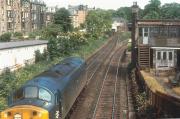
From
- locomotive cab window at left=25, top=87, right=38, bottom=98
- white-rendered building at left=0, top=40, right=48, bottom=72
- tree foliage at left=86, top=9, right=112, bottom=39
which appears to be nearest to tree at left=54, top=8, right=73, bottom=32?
tree foliage at left=86, top=9, right=112, bottom=39

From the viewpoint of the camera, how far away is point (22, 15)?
95000 mm

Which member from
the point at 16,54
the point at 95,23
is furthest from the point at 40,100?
the point at 95,23

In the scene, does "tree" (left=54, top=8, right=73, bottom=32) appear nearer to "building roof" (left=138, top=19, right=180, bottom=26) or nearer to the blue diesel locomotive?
"building roof" (left=138, top=19, right=180, bottom=26)

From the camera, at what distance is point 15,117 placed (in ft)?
53.4

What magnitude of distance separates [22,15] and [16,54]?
5636 centimetres

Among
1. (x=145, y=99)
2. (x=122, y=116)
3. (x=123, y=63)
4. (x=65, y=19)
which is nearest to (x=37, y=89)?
(x=122, y=116)

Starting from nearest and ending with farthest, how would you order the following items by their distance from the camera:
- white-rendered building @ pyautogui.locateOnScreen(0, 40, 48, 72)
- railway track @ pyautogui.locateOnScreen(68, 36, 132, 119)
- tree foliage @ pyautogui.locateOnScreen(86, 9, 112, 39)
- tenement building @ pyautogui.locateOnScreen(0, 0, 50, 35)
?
1. railway track @ pyautogui.locateOnScreen(68, 36, 132, 119)
2. white-rendered building @ pyautogui.locateOnScreen(0, 40, 48, 72)
3. tenement building @ pyautogui.locateOnScreen(0, 0, 50, 35)
4. tree foliage @ pyautogui.locateOnScreen(86, 9, 112, 39)

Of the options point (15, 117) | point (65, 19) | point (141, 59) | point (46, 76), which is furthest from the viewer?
point (65, 19)

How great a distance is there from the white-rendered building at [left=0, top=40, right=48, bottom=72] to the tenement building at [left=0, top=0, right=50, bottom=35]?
1385 inches

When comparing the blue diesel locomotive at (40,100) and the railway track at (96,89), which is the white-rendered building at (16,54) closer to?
the railway track at (96,89)

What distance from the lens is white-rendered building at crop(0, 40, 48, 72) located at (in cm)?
3636

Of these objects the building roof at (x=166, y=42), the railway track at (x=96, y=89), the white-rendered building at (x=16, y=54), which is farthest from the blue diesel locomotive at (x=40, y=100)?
the building roof at (x=166, y=42)

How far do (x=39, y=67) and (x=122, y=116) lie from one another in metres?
18.9

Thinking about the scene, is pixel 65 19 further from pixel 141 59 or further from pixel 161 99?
pixel 161 99
